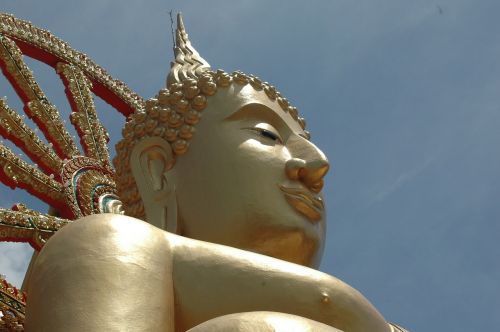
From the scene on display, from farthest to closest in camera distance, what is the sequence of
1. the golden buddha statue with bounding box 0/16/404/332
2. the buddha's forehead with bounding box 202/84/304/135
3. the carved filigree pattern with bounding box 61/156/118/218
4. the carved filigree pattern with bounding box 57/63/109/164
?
1. the carved filigree pattern with bounding box 57/63/109/164
2. the carved filigree pattern with bounding box 61/156/118/218
3. the buddha's forehead with bounding box 202/84/304/135
4. the golden buddha statue with bounding box 0/16/404/332

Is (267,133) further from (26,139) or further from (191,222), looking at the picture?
(26,139)

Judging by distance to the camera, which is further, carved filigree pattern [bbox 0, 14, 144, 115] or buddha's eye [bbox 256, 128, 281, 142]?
carved filigree pattern [bbox 0, 14, 144, 115]

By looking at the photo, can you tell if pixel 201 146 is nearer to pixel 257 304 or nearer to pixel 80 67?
pixel 257 304

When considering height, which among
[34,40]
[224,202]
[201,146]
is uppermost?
[34,40]

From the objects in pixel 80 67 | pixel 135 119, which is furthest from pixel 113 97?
pixel 135 119

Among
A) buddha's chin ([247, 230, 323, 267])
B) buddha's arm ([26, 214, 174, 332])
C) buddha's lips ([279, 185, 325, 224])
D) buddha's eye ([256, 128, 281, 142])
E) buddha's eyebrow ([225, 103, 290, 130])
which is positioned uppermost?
buddha's eyebrow ([225, 103, 290, 130])

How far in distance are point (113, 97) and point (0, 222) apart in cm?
168

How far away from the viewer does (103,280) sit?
10.1 feet

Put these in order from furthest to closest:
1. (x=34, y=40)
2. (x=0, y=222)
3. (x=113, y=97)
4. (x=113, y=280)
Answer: (x=113, y=97), (x=34, y=40), (x=0, y=222), (x=113, y=280)

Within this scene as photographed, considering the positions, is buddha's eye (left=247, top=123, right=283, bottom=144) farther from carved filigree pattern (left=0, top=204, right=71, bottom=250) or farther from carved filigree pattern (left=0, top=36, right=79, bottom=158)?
carved filigree pattern (left=0, top=36, right=79, bottom=158)

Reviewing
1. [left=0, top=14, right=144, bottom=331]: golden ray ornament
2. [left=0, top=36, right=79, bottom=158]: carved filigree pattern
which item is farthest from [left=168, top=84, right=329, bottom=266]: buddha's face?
[left=0, top=36, right=79, bottom=158]: carved filigree pattern

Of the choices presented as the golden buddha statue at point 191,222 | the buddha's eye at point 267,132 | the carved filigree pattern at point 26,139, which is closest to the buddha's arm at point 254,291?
the golden buddha statue at point 191,222

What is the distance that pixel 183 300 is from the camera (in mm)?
3289

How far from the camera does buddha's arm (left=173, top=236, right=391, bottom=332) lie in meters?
3.29
